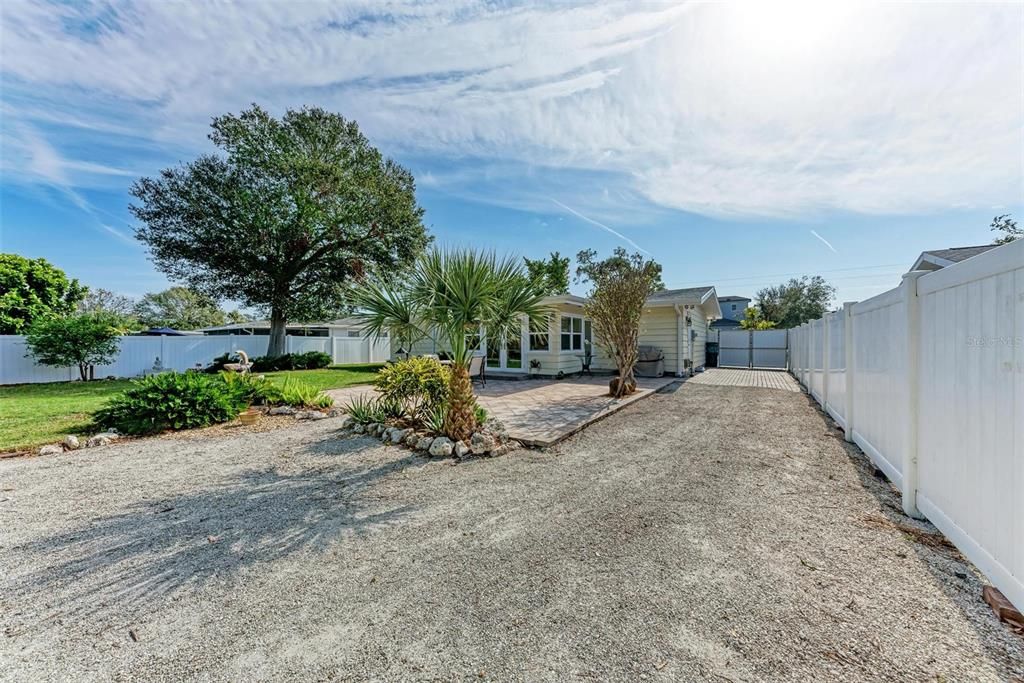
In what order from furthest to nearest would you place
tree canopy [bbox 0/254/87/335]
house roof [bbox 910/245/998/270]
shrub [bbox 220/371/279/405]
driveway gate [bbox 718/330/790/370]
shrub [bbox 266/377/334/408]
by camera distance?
driveway gate [bbox 718/330/790/370] < tree canopy [bbox 0/254/87/335] < house roof [bbox 910/245/998/270] < shrub [bbox 266/377/334/408] < shrub [bbox 220/371/279/405]

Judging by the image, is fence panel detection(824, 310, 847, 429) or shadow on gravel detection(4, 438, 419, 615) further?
fence panel detection(824, 310, 847, 429)

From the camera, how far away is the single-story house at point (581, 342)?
45.2ft

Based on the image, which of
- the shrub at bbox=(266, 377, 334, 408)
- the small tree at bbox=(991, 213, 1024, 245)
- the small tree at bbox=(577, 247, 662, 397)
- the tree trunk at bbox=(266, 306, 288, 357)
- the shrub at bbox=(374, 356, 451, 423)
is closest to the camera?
the shrub at bbox=(374, 356, 451, 423)

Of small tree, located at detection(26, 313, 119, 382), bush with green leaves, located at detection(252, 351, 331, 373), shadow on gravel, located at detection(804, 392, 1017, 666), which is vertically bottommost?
shadow on gravel, located at detection(804, 392, 1017, 666)

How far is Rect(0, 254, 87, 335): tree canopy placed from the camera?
46.2ft

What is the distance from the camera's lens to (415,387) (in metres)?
6.10

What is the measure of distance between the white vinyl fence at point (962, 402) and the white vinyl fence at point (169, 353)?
8248mm

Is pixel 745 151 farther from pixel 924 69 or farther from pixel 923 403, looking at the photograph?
pixel 923 403

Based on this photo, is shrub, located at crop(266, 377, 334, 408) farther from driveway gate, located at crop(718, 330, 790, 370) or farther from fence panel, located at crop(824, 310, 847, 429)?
driveway gate, located at crop(718, 330, 790, 370)

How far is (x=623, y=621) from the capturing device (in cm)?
204

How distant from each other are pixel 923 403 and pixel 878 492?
→ 127 centimetres

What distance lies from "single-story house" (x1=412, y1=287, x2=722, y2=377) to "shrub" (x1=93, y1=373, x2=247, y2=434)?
7539 millimetres

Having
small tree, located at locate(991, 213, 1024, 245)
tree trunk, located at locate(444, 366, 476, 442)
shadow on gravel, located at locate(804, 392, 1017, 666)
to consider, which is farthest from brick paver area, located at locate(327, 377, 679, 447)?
small tree, located at locate(991, 213, 1024, 245)

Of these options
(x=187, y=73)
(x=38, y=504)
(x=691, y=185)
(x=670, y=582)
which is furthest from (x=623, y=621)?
(x=187, y=73)
